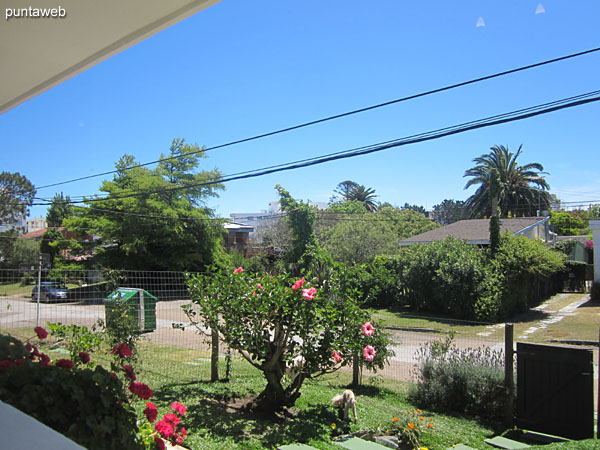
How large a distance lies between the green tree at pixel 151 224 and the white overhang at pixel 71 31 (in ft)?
79.7

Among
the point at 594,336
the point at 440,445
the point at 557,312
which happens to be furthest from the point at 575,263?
the point at 440,445

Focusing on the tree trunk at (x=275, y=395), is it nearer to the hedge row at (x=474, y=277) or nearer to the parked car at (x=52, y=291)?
the parked car at (x=52, y=291)

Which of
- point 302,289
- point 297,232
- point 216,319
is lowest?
point 216,319

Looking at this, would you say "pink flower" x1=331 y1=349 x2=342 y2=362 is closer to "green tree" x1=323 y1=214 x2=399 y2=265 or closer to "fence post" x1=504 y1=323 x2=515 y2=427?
"fence post" x1=504 y1=323 x2=515 y2=427

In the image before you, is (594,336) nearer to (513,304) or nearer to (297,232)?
(513,304)

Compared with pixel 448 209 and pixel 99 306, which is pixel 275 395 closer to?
pixel 99 306

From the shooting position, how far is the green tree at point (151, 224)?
2752 centimetres

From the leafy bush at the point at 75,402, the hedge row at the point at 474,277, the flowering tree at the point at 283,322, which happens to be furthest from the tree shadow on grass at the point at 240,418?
the hedge row at the point at 474,277

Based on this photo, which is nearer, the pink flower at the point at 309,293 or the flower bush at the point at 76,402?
the flower bush at the point at 76,402

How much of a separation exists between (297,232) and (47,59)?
24.0m

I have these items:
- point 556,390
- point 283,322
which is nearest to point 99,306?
point 283,322

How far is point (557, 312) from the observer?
1859 centimetres

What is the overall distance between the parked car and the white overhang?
154 inches

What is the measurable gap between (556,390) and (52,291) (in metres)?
7.16
